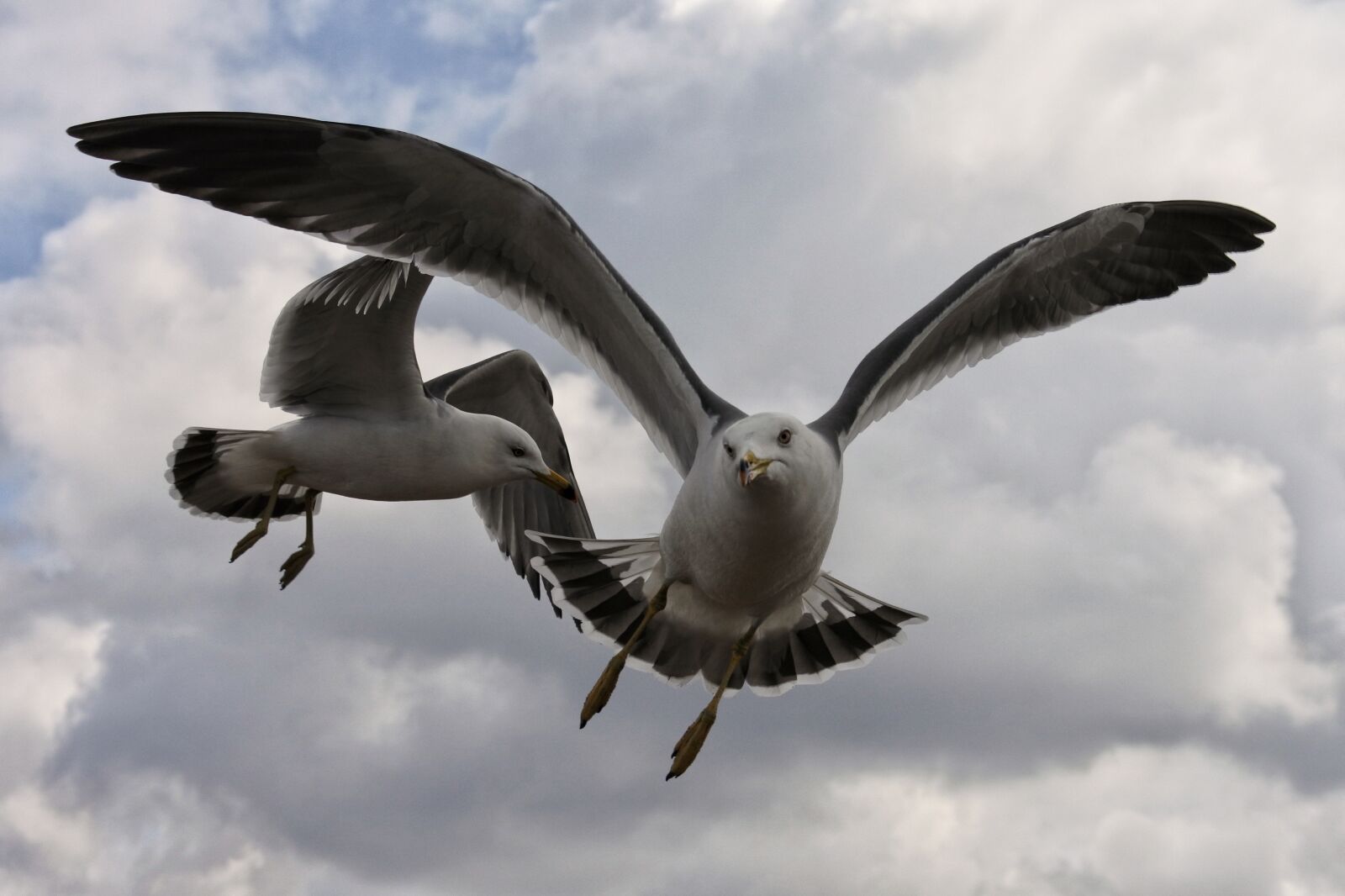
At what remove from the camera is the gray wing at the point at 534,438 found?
35.8 ft

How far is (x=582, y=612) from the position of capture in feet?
27.6

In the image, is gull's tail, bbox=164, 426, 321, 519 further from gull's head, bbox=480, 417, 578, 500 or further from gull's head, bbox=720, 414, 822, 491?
gull's head, bbox=720, 414, 822, 491

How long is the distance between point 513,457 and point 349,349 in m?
1.17

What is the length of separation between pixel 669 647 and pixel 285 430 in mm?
2843

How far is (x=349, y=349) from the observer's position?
938 centimetres

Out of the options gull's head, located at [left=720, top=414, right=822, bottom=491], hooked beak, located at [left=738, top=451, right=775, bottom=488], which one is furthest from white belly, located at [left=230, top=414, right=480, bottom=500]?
hooked beak, located at [left=738, top=451, right=775, bottom=488]

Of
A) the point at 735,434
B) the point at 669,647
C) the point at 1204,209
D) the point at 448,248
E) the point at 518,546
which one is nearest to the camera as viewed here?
the point at 735,434

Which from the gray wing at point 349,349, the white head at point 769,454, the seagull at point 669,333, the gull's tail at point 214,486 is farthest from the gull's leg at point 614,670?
the gull's tail at point 214,486

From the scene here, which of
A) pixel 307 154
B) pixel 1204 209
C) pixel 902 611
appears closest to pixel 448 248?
pixel 307 154

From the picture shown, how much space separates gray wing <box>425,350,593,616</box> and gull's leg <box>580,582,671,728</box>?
2.68 meters

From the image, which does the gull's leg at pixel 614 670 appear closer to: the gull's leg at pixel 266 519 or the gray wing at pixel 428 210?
the gray wing at pixel 428 210

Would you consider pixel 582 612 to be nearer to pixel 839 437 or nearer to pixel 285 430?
pixel 839 437

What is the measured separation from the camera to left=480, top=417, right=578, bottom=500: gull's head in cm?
952

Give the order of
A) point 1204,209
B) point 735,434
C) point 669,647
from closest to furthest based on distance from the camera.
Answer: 1. point 735,434
2. point 669,647
3. point 1204,209
